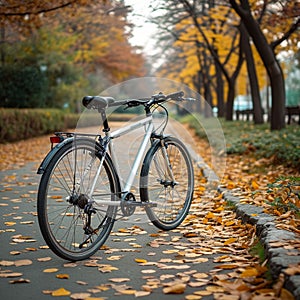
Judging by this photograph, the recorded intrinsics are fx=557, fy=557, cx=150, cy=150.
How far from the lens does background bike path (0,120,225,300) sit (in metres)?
3.69

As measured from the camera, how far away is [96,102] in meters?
4.59

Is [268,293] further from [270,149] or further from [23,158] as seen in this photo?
[23,158]

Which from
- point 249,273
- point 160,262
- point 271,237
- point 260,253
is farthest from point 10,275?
point 271,237

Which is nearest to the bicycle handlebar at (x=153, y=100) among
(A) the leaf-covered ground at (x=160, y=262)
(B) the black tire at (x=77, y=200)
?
(B) the black tire at (x=77, y=200)

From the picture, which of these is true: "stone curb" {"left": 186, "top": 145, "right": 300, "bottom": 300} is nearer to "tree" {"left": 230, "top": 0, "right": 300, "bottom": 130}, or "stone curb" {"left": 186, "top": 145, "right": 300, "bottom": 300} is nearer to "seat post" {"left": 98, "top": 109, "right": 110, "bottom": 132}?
"seat post" {"left": 98, "top": 109, "right": 110, "bottom": 132}

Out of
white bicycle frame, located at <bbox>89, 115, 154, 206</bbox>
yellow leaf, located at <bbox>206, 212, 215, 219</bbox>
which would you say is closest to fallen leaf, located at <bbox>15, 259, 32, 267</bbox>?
white bicycle frame, located at <bbox>89, 115, 154, 206</bbox>

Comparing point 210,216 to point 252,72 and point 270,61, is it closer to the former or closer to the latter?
point 270,61

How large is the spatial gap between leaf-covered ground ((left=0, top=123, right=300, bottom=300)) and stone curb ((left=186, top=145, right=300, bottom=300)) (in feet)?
0.22

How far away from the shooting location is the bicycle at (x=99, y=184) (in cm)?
426

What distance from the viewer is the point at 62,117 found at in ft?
93.9

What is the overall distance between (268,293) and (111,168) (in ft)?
6.21

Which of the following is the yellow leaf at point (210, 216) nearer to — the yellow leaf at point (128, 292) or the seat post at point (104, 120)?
the seat post at point (104, 120)

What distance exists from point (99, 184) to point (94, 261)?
638 millimetres

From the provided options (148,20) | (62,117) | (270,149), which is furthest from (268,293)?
(62,117)
